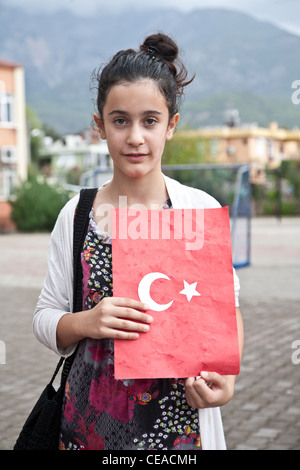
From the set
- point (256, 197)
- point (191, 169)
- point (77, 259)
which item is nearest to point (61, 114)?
point (256, 197)

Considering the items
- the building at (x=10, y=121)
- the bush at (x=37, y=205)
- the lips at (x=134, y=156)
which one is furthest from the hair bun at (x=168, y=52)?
the building at (x=10, y=121)

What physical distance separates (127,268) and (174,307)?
0.14 meters

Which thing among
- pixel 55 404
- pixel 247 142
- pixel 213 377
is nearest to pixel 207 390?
pixel 213 377

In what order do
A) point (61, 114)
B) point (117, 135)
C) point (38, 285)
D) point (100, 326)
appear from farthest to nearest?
point (61, 114) → point (38, 285) → point (117, 135) → point (100, 326)

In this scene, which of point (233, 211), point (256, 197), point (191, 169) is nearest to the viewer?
point (233, 211)

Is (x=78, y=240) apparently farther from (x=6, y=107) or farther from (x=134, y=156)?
(x=6, y=107)

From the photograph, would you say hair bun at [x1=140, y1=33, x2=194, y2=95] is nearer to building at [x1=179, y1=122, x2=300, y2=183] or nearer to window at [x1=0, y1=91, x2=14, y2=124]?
window at [x1=0, y1=91, x2=14, y2=124]

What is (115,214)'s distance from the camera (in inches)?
66.8

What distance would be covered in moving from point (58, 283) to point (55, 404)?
0.33m

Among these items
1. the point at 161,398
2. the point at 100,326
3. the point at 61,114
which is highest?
the point at 61,114

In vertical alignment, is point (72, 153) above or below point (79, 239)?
above

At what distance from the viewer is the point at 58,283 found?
1.84 meters

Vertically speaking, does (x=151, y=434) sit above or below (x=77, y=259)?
below
